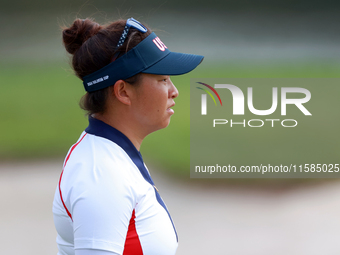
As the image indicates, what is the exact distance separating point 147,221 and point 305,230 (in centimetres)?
186

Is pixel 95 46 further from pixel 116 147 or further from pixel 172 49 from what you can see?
pixel 172 49

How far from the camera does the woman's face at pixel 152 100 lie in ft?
2.33

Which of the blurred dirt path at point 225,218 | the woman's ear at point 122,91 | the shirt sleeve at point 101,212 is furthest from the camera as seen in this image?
the blurred dirt path at point 225,218

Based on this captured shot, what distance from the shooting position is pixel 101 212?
54cm

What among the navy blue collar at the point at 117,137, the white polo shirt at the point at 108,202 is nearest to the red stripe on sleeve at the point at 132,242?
the white polo shirt at the point at 108,202

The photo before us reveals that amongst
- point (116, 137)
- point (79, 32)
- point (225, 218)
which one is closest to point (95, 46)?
point (79, 32)

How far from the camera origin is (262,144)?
7.09 ft

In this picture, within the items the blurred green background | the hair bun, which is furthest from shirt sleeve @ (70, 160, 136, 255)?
the blurred green background

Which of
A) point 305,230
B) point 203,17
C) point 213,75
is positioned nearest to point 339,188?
point 305,230

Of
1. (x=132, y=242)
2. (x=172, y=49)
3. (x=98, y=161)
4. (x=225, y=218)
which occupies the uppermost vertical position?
(x=172, y=49)

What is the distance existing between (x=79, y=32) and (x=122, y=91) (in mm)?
198

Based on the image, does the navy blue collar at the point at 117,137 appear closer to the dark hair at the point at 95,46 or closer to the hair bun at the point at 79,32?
the dark hair at the point at 95,46

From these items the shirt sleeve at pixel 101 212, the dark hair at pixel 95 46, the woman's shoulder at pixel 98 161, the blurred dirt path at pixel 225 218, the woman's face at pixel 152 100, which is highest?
the dark hair at pixel 95 46

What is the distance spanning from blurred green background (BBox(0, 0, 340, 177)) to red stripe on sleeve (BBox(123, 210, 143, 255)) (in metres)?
1.52
